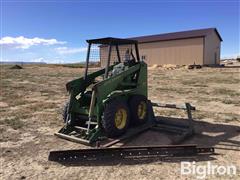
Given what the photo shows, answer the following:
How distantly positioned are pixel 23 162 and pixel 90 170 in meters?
1.21

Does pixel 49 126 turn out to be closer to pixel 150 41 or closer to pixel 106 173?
pixel 106 173

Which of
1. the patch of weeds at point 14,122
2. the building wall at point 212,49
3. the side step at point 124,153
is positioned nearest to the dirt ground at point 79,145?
the patch of weeds at point 14,122

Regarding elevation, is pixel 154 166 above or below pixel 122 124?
below

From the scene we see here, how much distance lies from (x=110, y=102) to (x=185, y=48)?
96.2 feet

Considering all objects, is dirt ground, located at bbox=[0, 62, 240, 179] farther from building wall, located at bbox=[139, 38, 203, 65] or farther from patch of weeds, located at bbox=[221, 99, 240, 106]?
building wall, located at bbox=[139, 38, 203, 65]

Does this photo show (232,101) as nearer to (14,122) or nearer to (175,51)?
(14,122)

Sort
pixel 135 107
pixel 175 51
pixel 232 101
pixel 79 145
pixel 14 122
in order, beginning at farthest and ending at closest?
pixel 175 51 → pixel 232 101 → pixel 14 122 → pixel 135 107 → pixel 79 145

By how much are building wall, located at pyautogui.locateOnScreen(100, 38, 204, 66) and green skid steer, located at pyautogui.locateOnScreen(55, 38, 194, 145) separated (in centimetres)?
2715

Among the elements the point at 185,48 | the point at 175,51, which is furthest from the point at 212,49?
the point at 175,51

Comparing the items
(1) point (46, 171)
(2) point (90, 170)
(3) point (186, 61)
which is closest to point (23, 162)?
(1) point (46, 171)

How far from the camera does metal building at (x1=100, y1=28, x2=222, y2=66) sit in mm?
32062

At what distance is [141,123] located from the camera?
20.5ft

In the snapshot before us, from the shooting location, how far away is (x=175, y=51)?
33.9m

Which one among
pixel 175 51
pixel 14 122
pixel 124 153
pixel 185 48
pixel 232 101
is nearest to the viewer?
pixel 124 153
